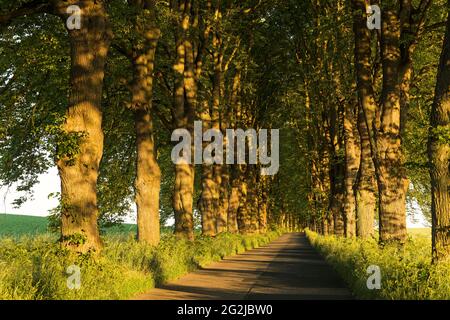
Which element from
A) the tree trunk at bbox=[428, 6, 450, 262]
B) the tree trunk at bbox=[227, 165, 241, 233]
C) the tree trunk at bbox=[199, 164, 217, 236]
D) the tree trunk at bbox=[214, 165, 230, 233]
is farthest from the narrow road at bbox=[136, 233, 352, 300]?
the tree trunk at bbox=[227, 165, 241, 233]

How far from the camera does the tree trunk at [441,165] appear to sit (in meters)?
12.8

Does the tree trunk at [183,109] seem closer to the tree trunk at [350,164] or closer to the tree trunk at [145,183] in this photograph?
the tree trunk at [145,183]

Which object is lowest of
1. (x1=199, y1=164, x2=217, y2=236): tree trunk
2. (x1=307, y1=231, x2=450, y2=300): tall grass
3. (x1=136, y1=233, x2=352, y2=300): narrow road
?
(x1=136, y1=233, x2=352, y2=300): narrow road

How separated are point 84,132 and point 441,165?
7449mm

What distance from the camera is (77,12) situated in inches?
574

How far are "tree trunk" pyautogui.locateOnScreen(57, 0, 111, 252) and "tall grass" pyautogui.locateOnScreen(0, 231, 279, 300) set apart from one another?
1.99 feet

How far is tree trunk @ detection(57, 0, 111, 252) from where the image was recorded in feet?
46.1

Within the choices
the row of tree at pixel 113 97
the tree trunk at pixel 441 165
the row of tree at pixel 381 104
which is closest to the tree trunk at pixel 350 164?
the row of tree at pixel 381 104

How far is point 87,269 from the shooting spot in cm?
1278

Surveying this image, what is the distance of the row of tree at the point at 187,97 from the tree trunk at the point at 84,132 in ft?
0.08

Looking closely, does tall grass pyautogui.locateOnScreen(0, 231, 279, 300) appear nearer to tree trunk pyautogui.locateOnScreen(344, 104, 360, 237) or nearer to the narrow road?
the narrow road

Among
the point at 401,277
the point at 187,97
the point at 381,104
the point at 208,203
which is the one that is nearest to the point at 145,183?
the point at 187,97

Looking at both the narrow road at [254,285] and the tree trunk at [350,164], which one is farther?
the tree trunk at [350,164]

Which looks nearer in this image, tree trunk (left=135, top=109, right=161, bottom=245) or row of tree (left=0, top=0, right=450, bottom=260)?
row of tree (left=0, top=0, right=450, bottom=260)
